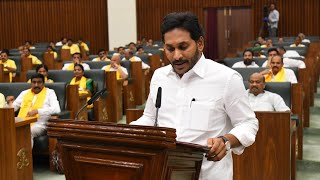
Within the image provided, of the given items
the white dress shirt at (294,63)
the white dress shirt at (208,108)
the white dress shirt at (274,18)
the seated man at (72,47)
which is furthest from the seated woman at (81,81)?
the white dress shirt at (274,18)

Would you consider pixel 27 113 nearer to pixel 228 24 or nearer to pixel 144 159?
pixel 144 159

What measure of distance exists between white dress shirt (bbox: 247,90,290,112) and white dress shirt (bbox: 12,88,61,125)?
6.05 ft

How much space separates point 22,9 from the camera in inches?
616

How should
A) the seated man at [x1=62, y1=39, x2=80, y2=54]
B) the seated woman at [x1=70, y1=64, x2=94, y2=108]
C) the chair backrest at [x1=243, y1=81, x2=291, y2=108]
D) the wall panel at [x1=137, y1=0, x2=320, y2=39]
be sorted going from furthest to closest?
the wall panel at [x1=137, y1=0, x2=320, y2=39] < the seated man at [x1=62, y1=39, x2=80, y2=54] < the seated woman at [x1=70, y1=64, x2=94, y2=108] < the chair backrest at [x1=243, y1=81, x2=291, y2=108]

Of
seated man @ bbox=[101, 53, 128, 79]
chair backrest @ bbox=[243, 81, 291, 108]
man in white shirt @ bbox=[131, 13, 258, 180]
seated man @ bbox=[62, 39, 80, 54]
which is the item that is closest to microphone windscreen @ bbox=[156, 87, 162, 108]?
man in white shirt @ bbox=[131, 13, 258, 180]

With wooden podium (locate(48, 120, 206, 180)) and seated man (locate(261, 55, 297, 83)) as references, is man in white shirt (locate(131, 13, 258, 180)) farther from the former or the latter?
seated man (locate(261, 55, 297, 83))

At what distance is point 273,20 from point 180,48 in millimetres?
12996

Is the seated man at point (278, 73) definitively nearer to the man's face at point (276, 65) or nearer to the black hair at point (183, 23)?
the man's face at point (276, 65)

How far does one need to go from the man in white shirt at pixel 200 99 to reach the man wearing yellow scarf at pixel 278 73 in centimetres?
429

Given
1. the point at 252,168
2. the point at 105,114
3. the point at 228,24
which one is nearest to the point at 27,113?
the point at 105,114

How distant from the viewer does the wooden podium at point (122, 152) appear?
1.28 metres

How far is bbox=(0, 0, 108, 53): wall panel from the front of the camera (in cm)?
1558

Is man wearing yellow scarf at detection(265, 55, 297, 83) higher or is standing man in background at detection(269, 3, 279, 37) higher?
standing man in background at detection(269, 3, 279, 37)

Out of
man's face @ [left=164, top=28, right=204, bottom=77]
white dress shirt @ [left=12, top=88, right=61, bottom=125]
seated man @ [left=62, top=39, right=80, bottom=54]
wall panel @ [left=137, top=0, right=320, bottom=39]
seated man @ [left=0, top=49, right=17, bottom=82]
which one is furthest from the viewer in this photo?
wall panel @ [left=137, top=0, right=320, bottom=39]
